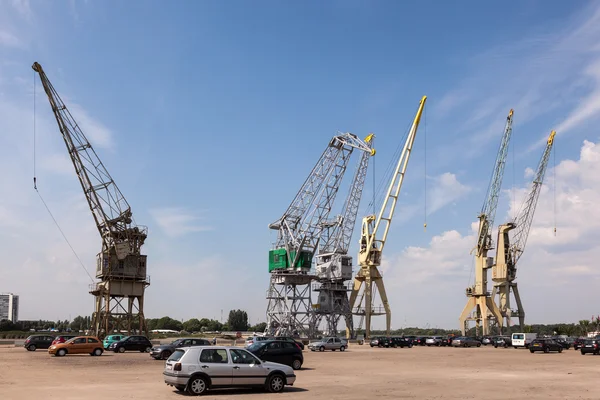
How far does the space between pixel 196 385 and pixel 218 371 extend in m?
0.84

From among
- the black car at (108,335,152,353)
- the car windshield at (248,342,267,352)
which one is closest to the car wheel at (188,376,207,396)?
the car windshield at (248,342,267,352)

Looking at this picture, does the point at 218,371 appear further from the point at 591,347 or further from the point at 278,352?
the point at 591,347

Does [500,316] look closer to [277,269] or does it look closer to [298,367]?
[277,269]

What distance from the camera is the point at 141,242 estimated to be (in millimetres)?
80312

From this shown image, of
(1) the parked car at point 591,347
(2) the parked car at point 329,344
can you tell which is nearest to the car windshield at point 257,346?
(2) the parked car at point 329,344

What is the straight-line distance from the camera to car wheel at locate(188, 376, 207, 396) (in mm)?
19672

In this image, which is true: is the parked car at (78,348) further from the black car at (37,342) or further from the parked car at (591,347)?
the parked car at (591,347)

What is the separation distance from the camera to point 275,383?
21.2 m

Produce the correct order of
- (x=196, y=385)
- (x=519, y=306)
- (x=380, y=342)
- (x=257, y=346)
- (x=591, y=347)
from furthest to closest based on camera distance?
(x=519, y=306) < (x=380, y=342) < (x=591, y=347) < (x=257, y=346) < (x=196, y=385)

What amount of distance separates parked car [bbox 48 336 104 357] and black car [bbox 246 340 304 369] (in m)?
17.6

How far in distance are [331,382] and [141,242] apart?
194 feet

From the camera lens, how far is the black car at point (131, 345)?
5028cm

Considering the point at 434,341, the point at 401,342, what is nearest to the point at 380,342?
the point at 401,342

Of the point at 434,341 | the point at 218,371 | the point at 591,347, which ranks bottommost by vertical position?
the point at 434,341
